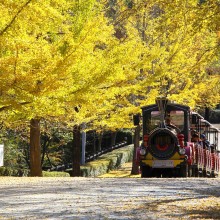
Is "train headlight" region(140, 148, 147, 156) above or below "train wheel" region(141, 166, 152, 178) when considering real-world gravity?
above

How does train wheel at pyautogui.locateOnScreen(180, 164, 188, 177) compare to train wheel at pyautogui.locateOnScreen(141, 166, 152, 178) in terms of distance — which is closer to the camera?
train wheel at pyautogui.locateOnScreen(180, 164, 188, 177)

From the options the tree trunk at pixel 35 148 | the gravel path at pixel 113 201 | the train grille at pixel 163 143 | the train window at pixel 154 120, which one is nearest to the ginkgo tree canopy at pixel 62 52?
the train window at pixel 154 120

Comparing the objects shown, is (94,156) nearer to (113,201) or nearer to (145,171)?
(145,171)

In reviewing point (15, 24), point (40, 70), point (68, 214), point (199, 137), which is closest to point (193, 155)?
point (199, 137)

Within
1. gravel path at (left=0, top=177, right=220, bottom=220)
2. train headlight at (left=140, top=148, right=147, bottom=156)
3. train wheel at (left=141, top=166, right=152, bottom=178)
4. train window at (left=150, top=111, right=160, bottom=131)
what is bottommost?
gravel path at (left=0, top=177, right=220, bottom=220)

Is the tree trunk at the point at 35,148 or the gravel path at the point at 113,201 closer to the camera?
the gravel path at the point at 113,201

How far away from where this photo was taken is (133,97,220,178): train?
18.0 metres

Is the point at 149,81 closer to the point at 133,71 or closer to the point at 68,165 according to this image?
the point at 133,71

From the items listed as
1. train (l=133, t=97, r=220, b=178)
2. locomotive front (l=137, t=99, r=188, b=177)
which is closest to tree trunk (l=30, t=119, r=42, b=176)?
train (l=133, t=97, r=220, b=178)

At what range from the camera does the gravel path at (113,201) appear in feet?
28.0

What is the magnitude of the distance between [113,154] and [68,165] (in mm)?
2710

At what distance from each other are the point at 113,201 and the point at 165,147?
8.09 meters

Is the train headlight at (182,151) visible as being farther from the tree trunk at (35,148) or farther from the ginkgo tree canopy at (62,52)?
the tree trunk at (35,148)

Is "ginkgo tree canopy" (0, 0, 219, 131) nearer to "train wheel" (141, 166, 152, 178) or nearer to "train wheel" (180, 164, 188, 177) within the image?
"train wheel" (141, 166, 152, 178)
